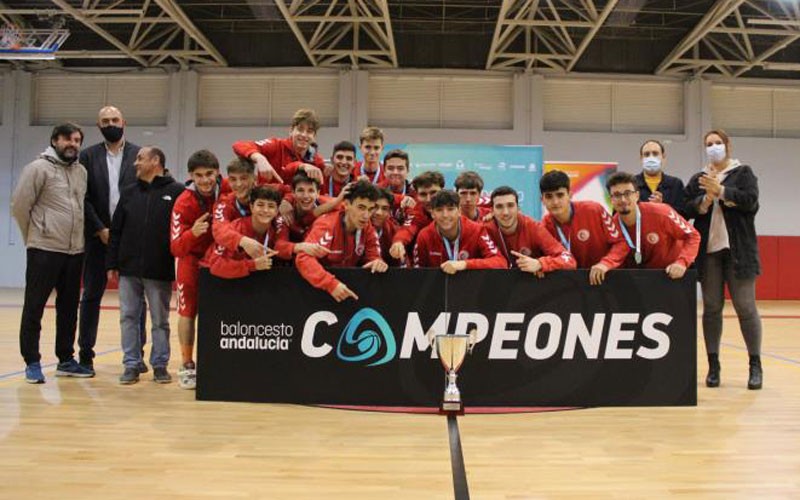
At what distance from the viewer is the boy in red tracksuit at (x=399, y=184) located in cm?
460

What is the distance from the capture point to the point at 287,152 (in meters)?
4.83

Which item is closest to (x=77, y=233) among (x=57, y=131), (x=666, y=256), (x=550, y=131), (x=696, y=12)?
(x=57, y=131)

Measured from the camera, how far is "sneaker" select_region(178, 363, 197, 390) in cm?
422

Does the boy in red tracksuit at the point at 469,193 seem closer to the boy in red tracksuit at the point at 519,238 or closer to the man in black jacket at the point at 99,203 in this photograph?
the boy in red tracksuit at the point at 519,238

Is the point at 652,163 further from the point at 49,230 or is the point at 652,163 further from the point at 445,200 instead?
the point at 49,230

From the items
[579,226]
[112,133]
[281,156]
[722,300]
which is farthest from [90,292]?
[722,300]

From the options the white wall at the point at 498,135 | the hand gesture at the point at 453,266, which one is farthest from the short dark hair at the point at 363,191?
the white wall at the point at 498,135

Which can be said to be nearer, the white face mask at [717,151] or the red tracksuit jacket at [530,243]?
the red tracksuit jacket at [530,243]

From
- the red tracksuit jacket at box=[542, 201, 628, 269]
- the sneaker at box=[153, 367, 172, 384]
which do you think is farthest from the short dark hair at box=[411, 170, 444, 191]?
the sneaker at box=[153, 367, 172, 384]

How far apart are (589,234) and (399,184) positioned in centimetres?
155

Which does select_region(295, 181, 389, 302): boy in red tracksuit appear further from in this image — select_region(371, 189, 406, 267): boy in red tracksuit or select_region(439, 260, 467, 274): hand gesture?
select_region(439, 260, 467, 274): hand gesture

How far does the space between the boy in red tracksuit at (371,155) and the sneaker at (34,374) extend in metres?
2.68

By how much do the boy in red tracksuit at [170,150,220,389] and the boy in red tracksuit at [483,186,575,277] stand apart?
6.31 feet

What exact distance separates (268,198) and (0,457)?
6.31 ft
